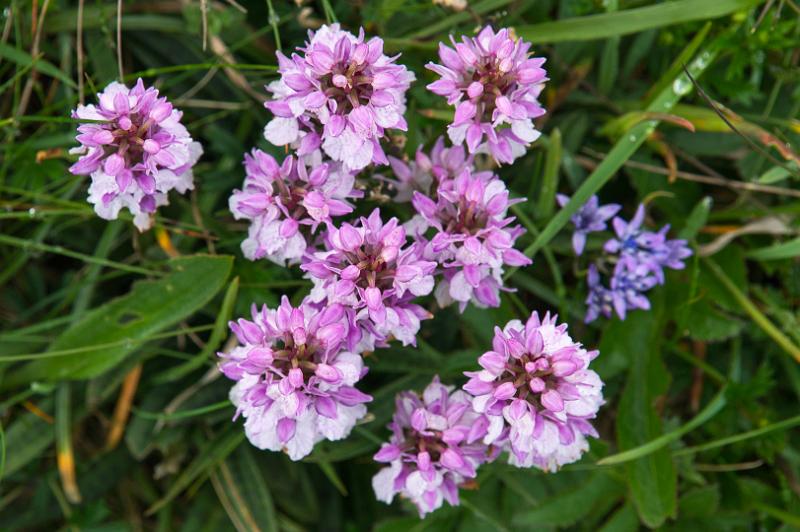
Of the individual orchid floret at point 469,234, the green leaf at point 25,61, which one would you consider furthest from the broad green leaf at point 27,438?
the individual orchid floret at point 469,234

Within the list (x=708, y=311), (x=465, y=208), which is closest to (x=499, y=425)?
(x=465, y=208)

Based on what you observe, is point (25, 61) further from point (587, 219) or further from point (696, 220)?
point (696, 220)

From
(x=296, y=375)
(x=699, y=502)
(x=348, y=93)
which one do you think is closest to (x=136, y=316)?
(x=296, y=375)

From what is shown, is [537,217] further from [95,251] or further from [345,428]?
[95,251]

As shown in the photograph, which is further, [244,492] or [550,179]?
[244,492]

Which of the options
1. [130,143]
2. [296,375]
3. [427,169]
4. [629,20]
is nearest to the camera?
[296,375]

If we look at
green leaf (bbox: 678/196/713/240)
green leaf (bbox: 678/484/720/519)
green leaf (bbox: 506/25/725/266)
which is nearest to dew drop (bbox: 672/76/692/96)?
green leaf (bbox: 506/25/725/266)
